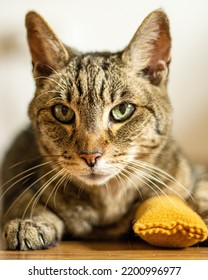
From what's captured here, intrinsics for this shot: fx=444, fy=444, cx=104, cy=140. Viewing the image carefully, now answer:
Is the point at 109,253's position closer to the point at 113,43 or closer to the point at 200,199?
the point at 200,199

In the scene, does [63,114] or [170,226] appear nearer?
[170,226]

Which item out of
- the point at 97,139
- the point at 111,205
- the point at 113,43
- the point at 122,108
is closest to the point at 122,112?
the point at 122,108

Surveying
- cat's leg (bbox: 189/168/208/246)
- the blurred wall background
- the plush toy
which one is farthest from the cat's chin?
the blurred wall background

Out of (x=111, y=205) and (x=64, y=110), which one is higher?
(x=64, y=110)

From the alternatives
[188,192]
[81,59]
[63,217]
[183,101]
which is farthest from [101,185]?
[183,101]

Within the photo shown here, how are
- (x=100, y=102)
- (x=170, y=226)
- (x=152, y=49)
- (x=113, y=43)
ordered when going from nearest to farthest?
(x=170, y=226)
(x=100, y=102)
(x=152, y=49)
(x=113, y=43)

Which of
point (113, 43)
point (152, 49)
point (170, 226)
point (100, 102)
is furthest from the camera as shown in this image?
point (113, 43)

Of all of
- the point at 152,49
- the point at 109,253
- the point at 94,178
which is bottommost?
the point at 109,253

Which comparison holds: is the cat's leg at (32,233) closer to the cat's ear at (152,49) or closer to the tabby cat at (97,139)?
the tabby cat at (97,139)
